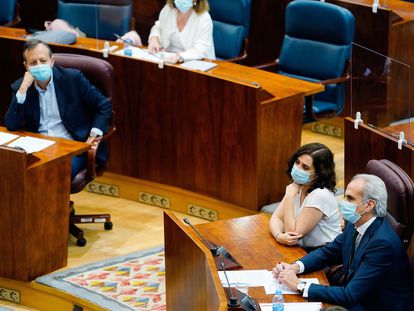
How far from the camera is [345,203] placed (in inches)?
160

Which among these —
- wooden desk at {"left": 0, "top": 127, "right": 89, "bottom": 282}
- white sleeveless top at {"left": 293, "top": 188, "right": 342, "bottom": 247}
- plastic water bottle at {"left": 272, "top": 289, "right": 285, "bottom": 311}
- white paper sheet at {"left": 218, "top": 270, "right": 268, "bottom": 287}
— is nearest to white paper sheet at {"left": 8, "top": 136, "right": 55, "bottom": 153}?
wooden desk at {"left": 0, "top": 127, "right": 89, "bottom": 282}

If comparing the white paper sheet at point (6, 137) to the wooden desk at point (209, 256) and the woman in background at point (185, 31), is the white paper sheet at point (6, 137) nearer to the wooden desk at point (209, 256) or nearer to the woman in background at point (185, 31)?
the woman in background at point (185, 31)

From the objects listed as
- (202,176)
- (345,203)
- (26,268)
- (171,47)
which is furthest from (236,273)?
(171,47)

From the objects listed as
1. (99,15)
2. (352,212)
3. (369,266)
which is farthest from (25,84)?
(369,266)

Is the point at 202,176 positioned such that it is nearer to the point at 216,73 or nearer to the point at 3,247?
the point at 216,73

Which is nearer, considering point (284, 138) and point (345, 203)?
point (345, 203)

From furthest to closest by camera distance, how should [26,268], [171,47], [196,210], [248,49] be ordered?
[248,49]
[171,47]
[196,210]
[26,268]

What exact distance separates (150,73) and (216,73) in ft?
1.31

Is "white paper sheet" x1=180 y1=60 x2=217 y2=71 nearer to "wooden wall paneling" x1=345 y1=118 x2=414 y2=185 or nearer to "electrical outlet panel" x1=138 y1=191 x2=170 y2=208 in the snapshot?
"electrical outlet panel" x1=138 y1=191 x2=170 y2=208

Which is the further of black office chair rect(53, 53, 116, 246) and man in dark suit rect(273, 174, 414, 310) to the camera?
black office chair rect(53, 53, 116, 246)

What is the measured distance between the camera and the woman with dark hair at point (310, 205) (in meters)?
4.46

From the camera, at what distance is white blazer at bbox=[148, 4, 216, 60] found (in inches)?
253

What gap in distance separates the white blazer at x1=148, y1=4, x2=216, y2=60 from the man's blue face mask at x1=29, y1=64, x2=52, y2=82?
41.7 inches

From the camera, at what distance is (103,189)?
6375 millimetres
